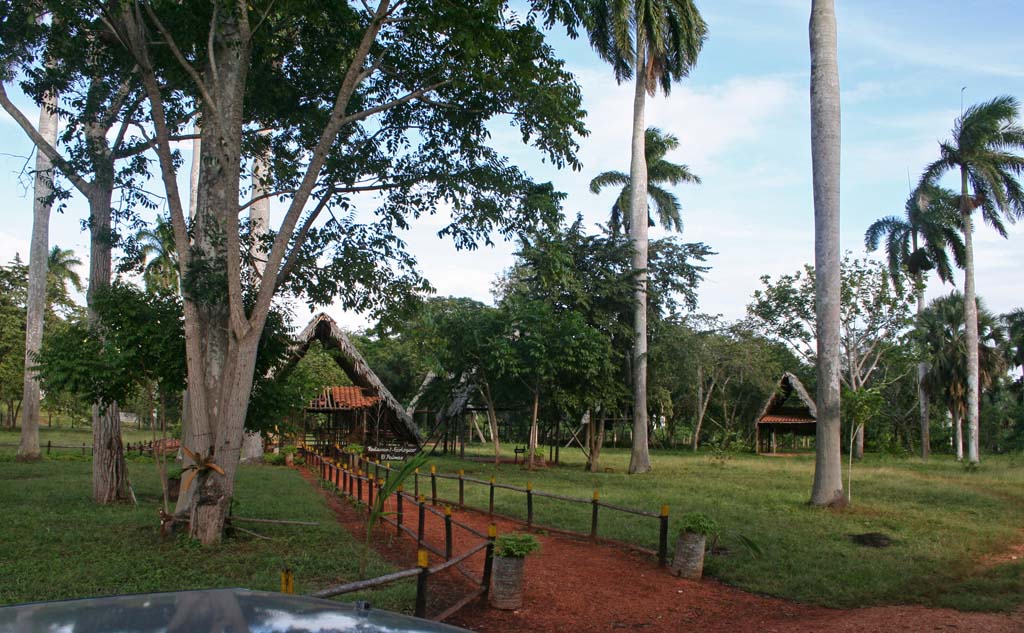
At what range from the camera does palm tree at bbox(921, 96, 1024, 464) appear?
28797 millimetres

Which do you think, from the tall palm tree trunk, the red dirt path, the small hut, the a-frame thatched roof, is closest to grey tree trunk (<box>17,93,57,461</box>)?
the tall palm tree trunk

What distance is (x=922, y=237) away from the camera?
35.6 m

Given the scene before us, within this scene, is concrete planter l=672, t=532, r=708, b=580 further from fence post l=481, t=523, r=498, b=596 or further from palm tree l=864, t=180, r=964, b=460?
palm tree l=864, t=180, r=964, b=460

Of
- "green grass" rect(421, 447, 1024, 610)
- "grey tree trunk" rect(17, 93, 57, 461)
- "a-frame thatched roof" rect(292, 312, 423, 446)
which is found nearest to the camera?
"green grass" rect(421, 447, 1024, 610)

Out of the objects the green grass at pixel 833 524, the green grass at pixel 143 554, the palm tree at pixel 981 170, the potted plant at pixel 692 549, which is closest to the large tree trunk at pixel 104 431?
the green grass at pixel 143 554

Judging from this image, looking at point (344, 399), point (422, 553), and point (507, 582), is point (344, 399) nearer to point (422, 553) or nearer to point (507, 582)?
point (507, 582)

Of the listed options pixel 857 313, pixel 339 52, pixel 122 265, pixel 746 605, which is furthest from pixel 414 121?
pixel 857 313

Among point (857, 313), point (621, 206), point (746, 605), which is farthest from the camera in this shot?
point (857, 313)

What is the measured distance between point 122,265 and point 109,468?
367 centimetres

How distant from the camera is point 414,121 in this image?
451 inches

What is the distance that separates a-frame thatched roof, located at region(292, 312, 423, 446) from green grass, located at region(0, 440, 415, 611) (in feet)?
40.6

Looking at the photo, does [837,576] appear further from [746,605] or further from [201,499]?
[201,499]

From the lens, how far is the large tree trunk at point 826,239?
15.5m

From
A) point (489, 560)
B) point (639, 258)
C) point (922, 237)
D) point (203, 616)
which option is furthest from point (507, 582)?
point (922, 237)
